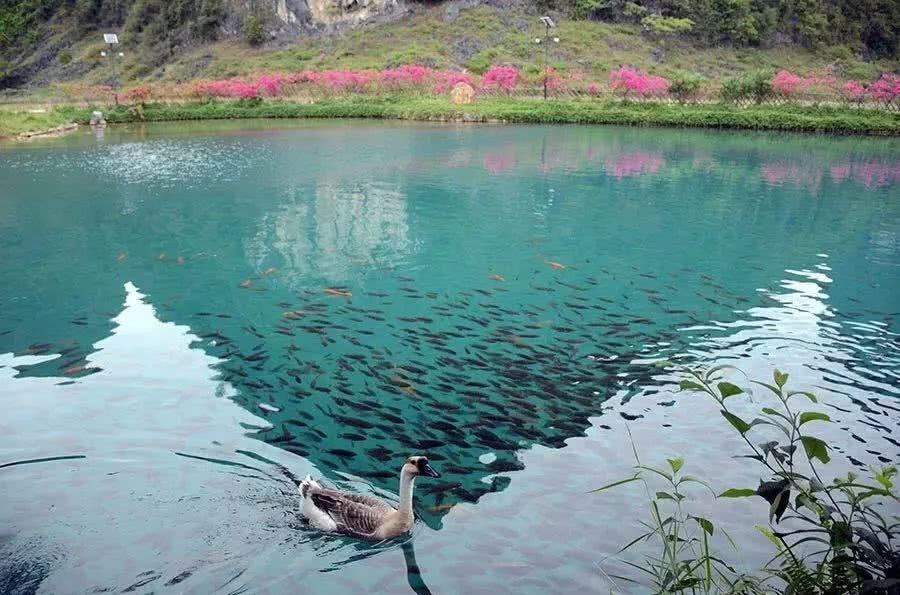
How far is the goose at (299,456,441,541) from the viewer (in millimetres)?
5500

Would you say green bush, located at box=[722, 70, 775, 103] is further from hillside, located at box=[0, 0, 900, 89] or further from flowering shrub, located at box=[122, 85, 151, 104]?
flowering shrub, located at box=[122, 85, 151, 104]

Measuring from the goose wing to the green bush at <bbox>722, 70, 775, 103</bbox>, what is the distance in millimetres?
43440

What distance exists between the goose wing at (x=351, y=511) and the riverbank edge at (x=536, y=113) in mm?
38722

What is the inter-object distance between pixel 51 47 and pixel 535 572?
100m

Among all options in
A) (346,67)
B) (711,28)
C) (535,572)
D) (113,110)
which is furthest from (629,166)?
(711,28)

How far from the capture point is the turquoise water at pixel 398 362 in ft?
18.7

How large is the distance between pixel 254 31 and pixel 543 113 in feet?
147

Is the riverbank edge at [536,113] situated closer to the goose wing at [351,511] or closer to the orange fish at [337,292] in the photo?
the orange fish at [337,292]

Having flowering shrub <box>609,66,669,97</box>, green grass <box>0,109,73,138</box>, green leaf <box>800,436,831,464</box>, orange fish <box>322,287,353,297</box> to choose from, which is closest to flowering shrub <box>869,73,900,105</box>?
flowering shrub <box>609,66,669,97</box>

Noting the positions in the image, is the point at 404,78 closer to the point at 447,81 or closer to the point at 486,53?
the point at 447,81

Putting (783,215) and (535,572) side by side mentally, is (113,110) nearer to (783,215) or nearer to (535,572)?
(783,215)

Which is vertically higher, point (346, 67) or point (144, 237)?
point (346, 67)

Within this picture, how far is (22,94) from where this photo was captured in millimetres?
55938

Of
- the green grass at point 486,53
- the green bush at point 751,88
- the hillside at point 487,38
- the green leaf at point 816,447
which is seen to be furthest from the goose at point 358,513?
the hillside at point 487,38
